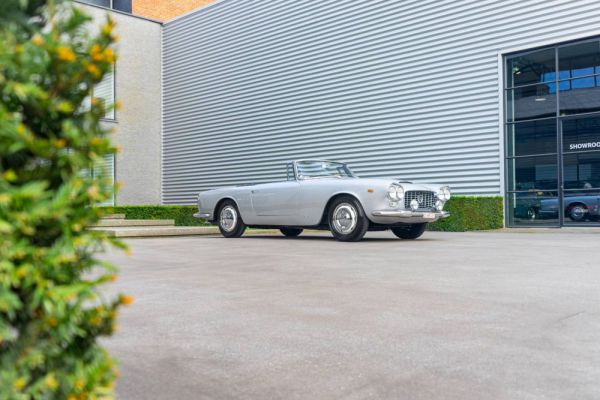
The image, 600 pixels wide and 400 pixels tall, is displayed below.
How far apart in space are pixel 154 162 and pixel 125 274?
2002 centimetres

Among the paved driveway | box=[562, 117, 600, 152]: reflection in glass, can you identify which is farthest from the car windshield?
box=[562, 117, 600, 152]: reflection in glass

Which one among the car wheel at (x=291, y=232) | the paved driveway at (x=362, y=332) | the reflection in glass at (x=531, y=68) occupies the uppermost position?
the reflection in glass at (x=531, y=68)

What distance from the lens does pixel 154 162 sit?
83.7 feet

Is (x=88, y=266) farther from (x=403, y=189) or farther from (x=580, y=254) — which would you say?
(x=403, y=189)

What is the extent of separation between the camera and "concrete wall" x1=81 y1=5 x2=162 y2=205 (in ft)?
80.1

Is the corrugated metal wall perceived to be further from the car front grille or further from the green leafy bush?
the green leafy bush

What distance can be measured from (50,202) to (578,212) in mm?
15496

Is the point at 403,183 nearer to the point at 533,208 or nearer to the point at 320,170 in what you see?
the point at 320,170

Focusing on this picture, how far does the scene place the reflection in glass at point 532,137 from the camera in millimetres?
15469

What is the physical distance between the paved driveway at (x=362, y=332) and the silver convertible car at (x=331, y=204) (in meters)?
3.07

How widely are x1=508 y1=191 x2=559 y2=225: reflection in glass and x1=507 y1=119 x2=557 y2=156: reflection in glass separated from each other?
44.7 inches

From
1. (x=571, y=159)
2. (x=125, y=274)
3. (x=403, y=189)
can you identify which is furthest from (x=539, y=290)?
(x=571, y=159)

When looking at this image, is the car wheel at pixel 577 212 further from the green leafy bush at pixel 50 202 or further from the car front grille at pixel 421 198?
the green leafy bush at pixel 50 202

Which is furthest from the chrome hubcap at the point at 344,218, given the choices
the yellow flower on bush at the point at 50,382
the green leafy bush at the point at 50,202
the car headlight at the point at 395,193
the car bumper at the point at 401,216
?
the yellow flower on bush at the point at 50,382
